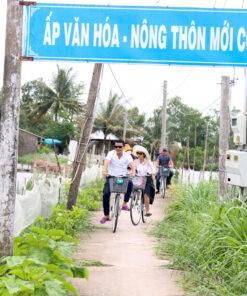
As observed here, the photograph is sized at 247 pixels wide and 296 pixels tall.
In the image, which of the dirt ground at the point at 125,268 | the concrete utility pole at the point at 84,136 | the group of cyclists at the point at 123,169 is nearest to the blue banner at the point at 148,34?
the dirt ground at the point at 125,268

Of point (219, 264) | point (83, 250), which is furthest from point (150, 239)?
point (219, 264)

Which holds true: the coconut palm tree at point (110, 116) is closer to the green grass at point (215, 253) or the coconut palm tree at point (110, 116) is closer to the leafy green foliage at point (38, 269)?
the green grass at point (215, 253)

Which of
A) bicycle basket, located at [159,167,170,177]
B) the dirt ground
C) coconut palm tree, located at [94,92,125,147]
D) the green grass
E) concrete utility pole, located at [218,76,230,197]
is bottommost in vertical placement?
the dirt ground

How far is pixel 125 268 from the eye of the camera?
5.27 meters

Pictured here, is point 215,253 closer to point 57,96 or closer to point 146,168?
point 146,168

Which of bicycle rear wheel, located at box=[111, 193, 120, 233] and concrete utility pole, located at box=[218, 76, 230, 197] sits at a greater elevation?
concrete utility pole, located at box=[218, 76, 230, 197]

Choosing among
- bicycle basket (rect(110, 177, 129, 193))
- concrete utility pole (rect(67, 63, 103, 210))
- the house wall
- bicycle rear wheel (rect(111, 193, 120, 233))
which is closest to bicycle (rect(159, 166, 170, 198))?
Answer: concrete utility pole (rect(67, 63, 103, 210))

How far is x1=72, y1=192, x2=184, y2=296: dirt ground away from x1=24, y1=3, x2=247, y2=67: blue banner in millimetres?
2249

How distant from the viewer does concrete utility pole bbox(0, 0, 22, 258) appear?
13.4 ft

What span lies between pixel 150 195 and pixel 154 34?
566cm

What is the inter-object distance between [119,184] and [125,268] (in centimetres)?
291

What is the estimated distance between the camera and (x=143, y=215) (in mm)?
9477

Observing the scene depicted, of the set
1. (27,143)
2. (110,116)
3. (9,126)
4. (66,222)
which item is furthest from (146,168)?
(110,116)

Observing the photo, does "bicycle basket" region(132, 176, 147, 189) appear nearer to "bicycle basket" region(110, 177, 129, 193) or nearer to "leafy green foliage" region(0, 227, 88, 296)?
"bicycle basket" region(110, 177, 129, 193)
